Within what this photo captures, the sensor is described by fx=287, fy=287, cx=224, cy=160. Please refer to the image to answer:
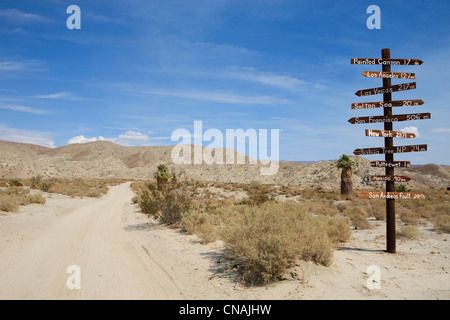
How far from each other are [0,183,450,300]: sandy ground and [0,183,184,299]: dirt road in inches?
0.8

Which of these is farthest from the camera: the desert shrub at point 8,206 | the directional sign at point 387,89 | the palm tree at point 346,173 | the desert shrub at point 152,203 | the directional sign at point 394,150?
the palm tree at point 346,173

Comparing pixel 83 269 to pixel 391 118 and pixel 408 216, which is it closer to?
pixel 391 118

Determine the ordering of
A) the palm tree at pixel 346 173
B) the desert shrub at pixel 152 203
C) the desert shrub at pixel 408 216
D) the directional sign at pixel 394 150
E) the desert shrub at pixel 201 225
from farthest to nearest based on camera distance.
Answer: the palm tree at pixel 346 173
the desert shrub at pixel 152 203
the desert shrub at pixel 408 216
the desert shrub at pixel 201 225
the directional sign at pixel 394 150

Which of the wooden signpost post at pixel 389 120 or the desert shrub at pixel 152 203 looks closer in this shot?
the wooden signpost post at pixel 389 120

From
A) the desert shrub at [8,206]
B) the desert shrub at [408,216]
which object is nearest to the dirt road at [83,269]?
the desert shrub at [8,206]

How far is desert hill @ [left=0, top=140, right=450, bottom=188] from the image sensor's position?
69.0 meters

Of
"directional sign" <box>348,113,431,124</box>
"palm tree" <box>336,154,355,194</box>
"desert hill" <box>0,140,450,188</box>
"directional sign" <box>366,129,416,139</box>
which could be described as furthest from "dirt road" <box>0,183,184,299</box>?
"palm tree" <box>336,154,355,194</box>

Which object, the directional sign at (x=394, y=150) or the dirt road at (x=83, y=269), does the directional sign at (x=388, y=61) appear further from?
the dirt road at (x=83, y=269)

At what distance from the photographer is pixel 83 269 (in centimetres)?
713

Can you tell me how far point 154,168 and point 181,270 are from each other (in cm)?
11538

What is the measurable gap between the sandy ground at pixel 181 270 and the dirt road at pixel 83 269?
20 millimetres

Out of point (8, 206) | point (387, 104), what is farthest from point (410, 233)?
→ point (8, 206)

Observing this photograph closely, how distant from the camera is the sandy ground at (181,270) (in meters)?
5.83
